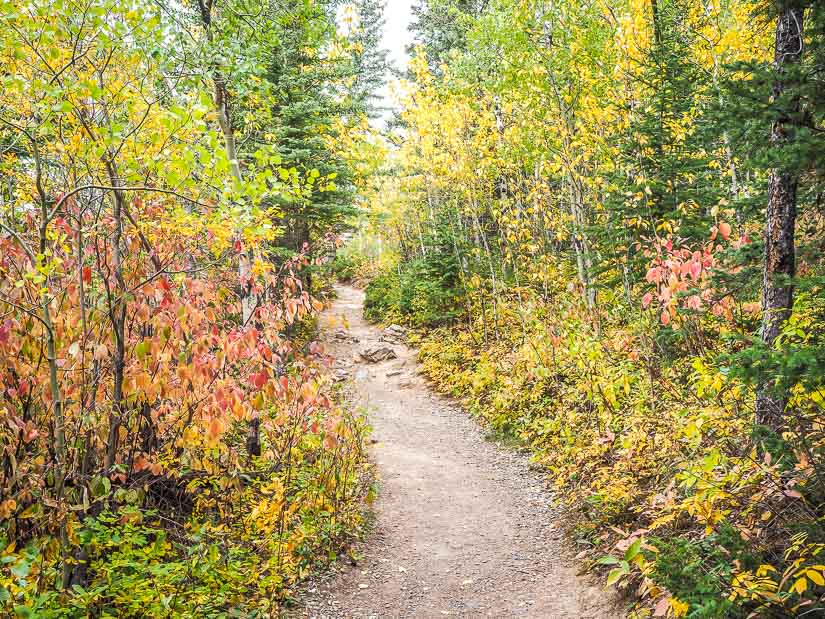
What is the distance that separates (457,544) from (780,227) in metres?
4.84

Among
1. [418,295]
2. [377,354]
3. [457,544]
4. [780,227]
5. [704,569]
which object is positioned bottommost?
[457,544]

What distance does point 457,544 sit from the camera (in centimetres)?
622

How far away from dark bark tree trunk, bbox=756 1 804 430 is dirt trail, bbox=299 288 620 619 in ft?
8.85

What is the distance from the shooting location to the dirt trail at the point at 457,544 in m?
5.00

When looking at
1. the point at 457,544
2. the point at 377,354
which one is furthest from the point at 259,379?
the point at 377,354

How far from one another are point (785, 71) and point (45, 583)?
5.95 meters

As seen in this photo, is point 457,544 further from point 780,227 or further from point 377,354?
point 377,354

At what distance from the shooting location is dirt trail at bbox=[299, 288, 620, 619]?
500 cm

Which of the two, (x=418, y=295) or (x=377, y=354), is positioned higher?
(x=418, y=295)

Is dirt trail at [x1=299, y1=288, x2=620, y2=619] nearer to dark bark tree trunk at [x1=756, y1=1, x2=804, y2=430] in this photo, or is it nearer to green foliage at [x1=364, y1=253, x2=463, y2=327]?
dark bark tree trunk at [x1=756, y1=1, x2=804, y2=430]

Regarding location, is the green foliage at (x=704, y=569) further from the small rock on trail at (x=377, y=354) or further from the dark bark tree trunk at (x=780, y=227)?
the small rock on trail at (x=377, y=354)

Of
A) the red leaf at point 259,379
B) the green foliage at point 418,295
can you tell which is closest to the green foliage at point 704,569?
the red leaf at point 259,379

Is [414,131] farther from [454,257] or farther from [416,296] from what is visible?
[416,296]

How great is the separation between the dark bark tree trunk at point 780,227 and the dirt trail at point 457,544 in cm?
270
